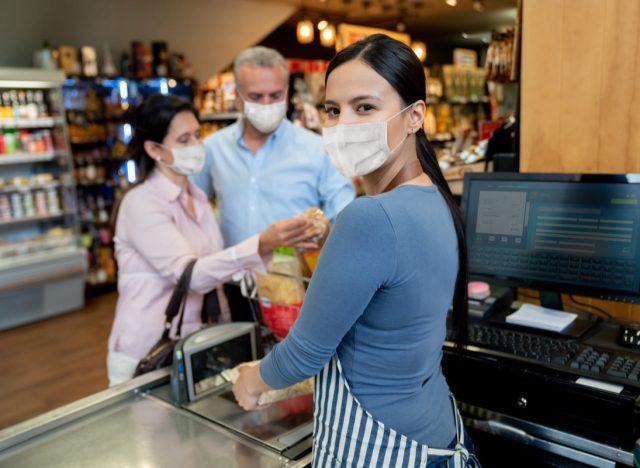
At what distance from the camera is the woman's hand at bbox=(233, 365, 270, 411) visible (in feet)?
3.83

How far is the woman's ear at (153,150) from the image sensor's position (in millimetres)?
2107

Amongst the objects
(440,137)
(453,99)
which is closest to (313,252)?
(440,137)

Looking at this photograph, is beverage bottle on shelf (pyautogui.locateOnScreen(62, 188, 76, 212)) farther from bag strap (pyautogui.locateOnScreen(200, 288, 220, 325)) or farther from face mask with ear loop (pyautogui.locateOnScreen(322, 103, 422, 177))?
face mask with ear loop (pyautogui.locateOnScreen(322, 103, 422, 177))

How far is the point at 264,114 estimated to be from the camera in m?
2.42

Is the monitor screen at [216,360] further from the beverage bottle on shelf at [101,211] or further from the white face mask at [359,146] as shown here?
the beverage bottle on shelf at [101,211]

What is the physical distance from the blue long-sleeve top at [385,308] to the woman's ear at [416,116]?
123 mm

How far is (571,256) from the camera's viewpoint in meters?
1.66

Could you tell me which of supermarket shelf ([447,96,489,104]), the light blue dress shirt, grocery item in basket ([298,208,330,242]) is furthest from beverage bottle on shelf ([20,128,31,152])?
grocery item in basket ([298,208,330,242])

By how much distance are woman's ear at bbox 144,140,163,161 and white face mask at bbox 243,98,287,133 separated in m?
0.48

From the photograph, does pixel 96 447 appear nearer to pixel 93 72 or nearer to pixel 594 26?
pixel 594 26

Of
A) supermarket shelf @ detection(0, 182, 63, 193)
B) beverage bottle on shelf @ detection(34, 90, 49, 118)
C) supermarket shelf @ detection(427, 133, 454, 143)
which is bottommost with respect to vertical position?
supermarket shelf @ detection(0, 182, 63, 193)

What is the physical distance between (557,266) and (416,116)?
844mm

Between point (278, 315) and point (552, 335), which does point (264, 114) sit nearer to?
point (278, 315)

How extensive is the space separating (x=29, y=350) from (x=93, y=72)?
3368 millimetres
